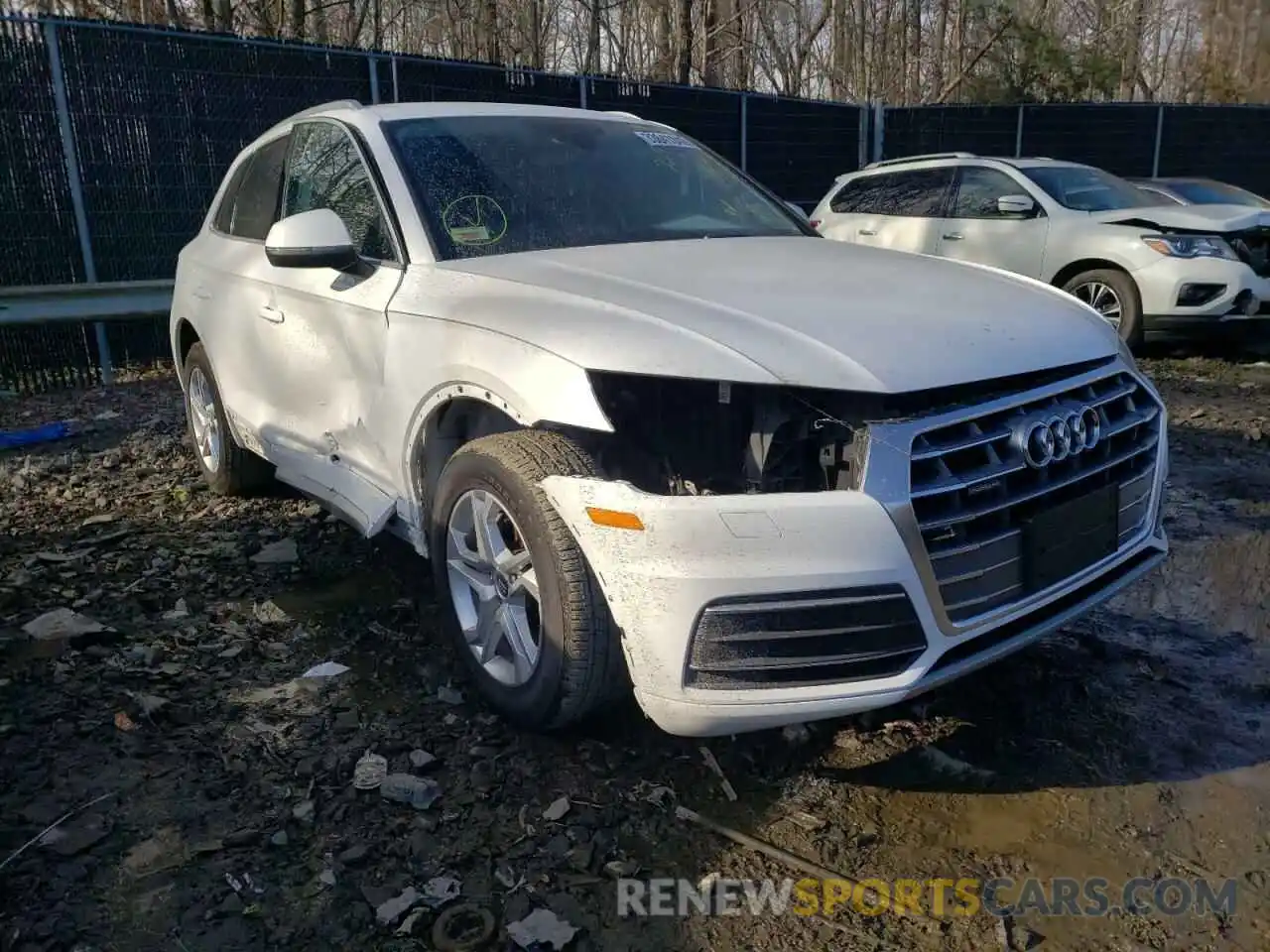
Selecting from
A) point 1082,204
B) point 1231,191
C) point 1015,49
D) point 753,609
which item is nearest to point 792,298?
point 753,609

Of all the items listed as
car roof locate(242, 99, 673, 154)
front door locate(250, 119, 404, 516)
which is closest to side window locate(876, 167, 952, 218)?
car roof locate(242, 99, 673, 154)

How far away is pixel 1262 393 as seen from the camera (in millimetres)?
7078

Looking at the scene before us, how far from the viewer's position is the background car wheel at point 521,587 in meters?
2.48

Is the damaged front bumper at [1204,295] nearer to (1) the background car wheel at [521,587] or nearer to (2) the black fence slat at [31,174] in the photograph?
(1) the background car wheel at [521,587]

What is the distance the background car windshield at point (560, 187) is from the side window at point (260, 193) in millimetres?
1008

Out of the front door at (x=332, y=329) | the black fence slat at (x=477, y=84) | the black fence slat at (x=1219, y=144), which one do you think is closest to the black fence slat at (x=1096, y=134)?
the black fence slat at (x=1219, y=144)

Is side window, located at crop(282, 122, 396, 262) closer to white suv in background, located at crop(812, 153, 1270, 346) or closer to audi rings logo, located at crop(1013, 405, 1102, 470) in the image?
audi rings logo, located at crop(1013, 405, 1102, 470)

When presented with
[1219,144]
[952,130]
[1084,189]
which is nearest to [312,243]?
[1084,189]

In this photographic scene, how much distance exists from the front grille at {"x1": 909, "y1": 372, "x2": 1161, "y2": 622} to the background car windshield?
→ 1.50 meters

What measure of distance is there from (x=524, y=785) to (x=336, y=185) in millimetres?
2348

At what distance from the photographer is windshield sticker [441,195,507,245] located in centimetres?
325

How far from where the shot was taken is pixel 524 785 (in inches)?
103

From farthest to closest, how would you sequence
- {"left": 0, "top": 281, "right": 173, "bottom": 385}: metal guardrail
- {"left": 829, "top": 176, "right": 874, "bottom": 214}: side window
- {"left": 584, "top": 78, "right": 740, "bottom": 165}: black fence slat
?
{"left": 584, "top": 78, "right": 740, "bottom": 165}: black fence slat < {"left": 829, "top": 176, "right": 874, "bottom": 214}: side window < {"left": 0, "top": 281, "right": 173, "bottom": 385}: metal guardrail

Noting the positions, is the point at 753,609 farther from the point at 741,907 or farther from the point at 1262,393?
the point at 1262,393
